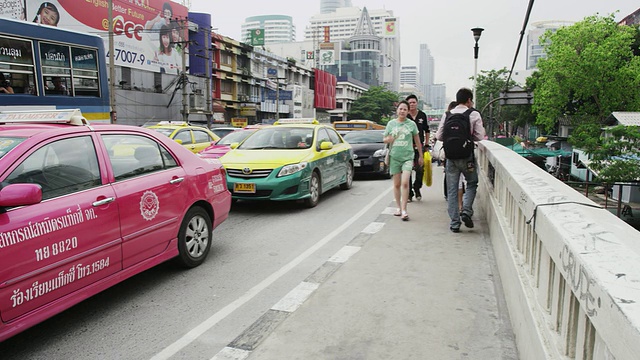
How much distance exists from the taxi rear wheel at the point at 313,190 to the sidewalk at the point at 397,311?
2.54 m

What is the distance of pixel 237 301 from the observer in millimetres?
4309

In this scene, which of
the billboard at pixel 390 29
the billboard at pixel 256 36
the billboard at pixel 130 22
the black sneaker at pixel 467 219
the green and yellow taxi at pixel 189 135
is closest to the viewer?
the black sneaker at pixel 467 219

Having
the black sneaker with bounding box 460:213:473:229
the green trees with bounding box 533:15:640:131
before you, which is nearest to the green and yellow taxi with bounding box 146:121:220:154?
the black sneaker with bounding box 460:213:473:229

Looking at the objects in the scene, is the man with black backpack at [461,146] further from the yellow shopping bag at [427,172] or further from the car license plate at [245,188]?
the car license plate at [245,188]

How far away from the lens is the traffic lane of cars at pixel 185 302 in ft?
11.5

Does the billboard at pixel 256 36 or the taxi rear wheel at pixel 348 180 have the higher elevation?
the billboard at pixel 256 36

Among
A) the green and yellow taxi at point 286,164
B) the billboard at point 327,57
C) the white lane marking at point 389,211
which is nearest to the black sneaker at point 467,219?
the white lane marking at point 389,211

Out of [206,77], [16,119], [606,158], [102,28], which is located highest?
[102,28]

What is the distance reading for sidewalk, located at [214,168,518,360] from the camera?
3408 mm

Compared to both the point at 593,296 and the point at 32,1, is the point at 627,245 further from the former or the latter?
the point at 32,1

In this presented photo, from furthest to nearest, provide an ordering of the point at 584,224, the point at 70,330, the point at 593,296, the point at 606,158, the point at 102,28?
the point at 102,28
the point at 606,158
the point at 70,330
the point at 584,224
the point at 593,296

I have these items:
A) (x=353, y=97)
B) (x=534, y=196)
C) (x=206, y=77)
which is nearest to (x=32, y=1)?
(x=206, y=77)

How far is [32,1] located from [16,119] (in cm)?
2896

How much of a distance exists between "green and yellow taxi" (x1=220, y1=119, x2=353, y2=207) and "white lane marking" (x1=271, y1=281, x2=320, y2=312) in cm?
342
